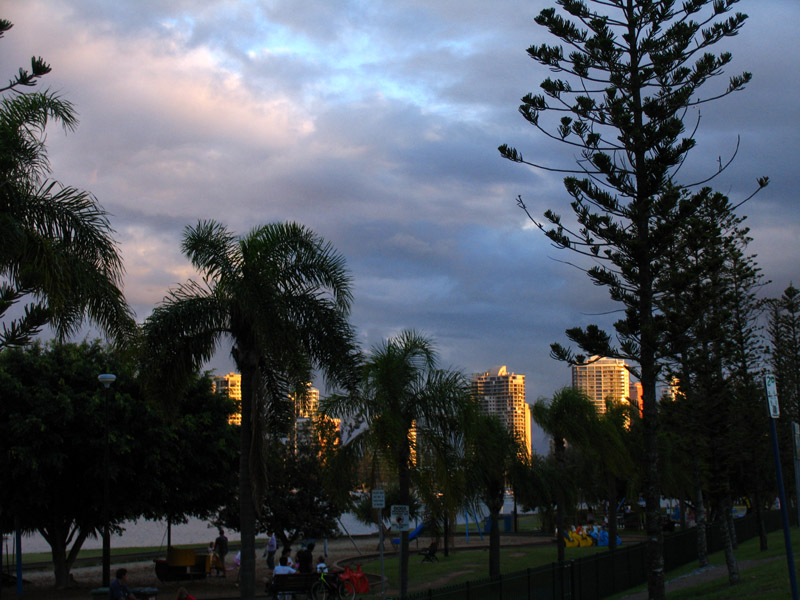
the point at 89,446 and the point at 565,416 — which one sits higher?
the point at 565,416

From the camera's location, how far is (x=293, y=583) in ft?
64.2

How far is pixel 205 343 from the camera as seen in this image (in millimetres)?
18281

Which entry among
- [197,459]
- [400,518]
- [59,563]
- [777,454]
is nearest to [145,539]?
[59,563]

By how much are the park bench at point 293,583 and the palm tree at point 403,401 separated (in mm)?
2586

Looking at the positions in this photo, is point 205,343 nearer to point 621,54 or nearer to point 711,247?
point 621,54

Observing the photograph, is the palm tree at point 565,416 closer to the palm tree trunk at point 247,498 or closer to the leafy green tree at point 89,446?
the leafy green tree at point 89,446

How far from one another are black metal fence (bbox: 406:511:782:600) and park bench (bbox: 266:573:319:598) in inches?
231

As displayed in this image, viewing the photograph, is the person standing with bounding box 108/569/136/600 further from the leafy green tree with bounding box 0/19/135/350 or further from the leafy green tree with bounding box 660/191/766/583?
the leafy green tree with bounding box 660/191/766/583

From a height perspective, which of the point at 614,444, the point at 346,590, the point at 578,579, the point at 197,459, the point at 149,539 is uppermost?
the point at 614,444

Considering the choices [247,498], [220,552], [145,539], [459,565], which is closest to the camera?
[247,498]

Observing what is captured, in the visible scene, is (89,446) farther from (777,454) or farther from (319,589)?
(777,454)

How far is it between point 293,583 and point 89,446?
844 centimetres

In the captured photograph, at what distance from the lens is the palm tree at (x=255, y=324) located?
57.4 feet

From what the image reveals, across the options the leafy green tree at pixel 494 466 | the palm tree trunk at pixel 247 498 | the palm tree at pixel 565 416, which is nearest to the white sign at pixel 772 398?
the palm tree trunk at pixel 247 498
